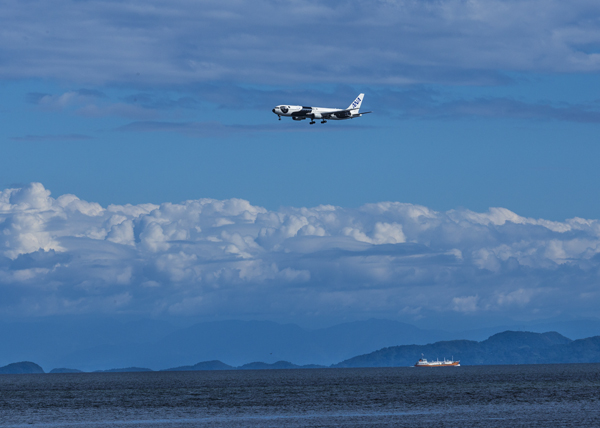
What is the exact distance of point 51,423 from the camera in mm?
144250

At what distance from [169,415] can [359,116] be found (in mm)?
75789

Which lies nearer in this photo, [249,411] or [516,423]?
[516,423]

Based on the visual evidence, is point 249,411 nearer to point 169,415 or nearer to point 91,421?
point 169,415

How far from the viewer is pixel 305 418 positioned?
147m

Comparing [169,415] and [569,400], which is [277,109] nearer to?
[169,415]

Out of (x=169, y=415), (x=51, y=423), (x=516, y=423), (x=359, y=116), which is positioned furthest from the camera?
(x=359, y=116)

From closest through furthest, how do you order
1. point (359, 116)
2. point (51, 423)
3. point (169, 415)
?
point (51, 423) → point (169, 415) → point (359, 116)

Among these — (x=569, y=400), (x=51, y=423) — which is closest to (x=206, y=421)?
(x=51, y=423)

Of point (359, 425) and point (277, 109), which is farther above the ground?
point (277, 109)

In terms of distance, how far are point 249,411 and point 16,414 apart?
48.6 metres

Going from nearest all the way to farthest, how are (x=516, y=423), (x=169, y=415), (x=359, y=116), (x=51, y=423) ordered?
(x=516, y=423)
(x=51, y=423)
(x=169, y=415)
(x=359, y=116)

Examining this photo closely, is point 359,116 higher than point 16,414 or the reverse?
higher

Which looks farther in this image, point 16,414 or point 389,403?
point 389,403

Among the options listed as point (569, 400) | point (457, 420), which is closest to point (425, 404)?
point (569, 400)
